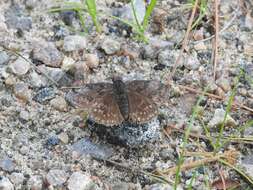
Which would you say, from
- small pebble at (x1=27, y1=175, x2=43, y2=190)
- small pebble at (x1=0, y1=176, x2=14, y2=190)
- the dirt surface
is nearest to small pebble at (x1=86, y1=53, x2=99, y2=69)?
the dirt surface

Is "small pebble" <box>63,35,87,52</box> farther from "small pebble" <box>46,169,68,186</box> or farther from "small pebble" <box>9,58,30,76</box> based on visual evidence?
"small pebble" <box>46,169,68,186</box>

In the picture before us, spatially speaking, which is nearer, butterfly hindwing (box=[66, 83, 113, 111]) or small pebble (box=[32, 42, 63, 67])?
butterfly hindwing (box=[66, 83, 113, 111])

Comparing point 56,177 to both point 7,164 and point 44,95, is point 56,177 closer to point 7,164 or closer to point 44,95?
point 7,164

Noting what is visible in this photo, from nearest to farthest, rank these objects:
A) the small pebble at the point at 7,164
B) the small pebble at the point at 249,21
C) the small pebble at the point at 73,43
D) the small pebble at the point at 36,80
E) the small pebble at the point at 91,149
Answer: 1. the small pebble at the point at 7,164
2. the small pebble at the point at 91,149
3. the small pebble at the point at 36,80
4. the small pebble at the point at 73,43
5. the small pebble at the point at 249,21

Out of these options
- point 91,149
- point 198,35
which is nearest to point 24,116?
point 91,149

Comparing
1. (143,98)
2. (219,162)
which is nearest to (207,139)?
(219,162)

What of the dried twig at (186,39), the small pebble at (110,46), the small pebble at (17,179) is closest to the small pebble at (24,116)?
the small pebble at (17,179)

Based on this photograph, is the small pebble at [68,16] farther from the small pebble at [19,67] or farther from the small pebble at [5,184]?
the small pebble at [5,184]

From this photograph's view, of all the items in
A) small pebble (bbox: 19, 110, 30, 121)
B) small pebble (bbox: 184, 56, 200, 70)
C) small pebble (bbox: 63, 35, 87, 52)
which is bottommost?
small pebble (bbox: 19, 110, 30, 121)
